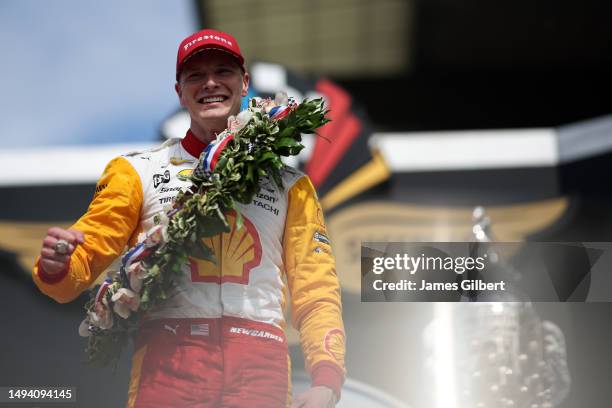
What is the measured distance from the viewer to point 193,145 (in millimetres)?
2412

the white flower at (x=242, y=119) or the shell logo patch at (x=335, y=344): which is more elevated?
the white flower at (x=242, y=119)

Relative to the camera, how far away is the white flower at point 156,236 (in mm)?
2201

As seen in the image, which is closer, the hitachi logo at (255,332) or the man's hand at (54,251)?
the man's hand at (54,251)

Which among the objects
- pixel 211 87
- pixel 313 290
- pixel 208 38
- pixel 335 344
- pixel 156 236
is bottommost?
pixel 335 344

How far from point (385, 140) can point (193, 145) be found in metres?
3.02

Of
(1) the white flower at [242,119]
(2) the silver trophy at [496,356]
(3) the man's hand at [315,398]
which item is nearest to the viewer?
(3) the man's hand at [315,398]

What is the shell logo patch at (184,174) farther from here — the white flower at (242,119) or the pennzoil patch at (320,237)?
the pennzoil patch at (320,237)

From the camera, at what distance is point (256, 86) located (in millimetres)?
5211

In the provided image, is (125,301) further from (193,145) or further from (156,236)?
(193,145)

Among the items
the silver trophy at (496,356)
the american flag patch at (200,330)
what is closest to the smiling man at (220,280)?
the american flag patch at (200,330)

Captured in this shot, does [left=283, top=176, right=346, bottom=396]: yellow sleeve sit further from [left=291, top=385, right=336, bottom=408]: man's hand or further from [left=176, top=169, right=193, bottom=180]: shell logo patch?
[left=176, top=169, right=193, bottom=180]: shell logo patch

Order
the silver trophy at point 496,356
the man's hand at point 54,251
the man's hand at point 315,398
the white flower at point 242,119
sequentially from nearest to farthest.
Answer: the man's hand at point 54,251 → the man's hand at point 315,398 → the white flower at point 242,119 → the silver trophy at point 496,356

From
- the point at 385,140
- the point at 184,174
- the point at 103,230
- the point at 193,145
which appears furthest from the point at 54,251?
the point at 385,140

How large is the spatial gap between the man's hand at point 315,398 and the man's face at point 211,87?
724mm
